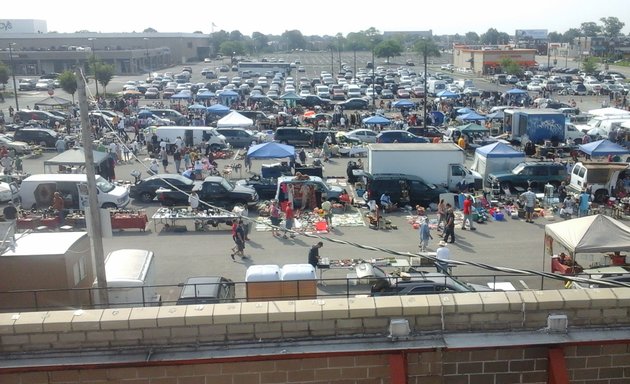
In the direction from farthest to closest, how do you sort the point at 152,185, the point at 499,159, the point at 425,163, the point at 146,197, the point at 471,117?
the point at 471,117 → the point at 499,159 → the point at 425,163 → the point at 146,197 → the point at 152,185

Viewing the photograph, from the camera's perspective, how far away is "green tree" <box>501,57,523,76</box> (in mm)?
73250

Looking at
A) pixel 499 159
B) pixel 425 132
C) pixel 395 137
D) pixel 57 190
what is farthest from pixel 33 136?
pixel 499 159

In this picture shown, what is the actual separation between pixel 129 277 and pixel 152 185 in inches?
441

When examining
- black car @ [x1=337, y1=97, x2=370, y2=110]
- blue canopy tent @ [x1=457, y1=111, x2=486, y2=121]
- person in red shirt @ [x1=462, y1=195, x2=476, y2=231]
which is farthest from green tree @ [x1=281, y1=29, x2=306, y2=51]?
person in red shirt @ [x1=462, y1=195, x2=476, y2=231]

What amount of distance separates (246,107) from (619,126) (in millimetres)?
25376

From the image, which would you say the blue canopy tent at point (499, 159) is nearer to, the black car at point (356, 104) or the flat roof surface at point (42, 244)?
the flat roof surface at point (42, 244)

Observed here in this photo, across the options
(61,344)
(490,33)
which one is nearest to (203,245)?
(61,344)

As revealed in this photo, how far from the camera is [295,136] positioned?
32938mm

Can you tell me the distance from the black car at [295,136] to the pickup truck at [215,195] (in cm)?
1152

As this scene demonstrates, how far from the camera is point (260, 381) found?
707 centimetres

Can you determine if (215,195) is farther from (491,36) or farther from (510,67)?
(491,36)

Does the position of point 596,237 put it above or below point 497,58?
below

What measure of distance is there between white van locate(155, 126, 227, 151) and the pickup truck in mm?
10010

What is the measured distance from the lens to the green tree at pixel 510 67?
73.2m
